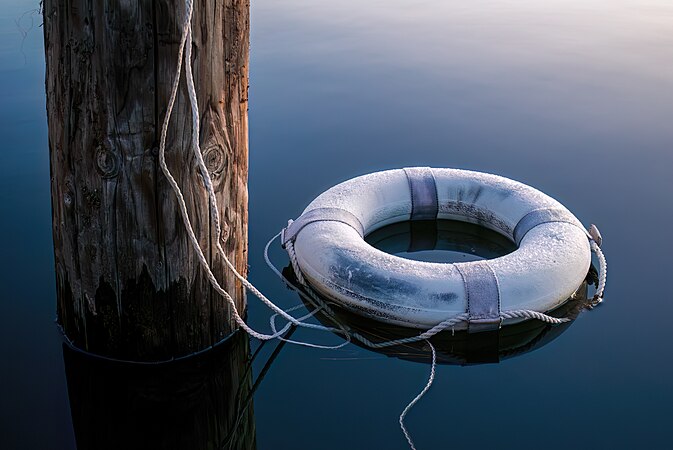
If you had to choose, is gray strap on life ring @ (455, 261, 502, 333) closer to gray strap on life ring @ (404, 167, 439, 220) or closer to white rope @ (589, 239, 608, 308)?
white rope @ (589, 239, 608, 308)

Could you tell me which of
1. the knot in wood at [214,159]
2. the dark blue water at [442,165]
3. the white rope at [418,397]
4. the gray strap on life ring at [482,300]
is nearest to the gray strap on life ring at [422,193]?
the dark blue water at [442,165]

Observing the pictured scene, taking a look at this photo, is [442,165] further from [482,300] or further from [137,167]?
[137,167]

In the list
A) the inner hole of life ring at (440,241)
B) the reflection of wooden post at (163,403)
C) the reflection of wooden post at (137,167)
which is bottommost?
the reflection of wooden post at (163,403)

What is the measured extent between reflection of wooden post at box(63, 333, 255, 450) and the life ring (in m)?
0.51

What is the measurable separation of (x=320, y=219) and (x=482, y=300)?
724 millimetres

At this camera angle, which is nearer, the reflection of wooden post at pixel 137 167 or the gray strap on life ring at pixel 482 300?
the reflection of wooden post at pixel 137 167

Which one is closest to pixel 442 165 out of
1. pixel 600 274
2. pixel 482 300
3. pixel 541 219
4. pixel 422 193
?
pixel 422 193

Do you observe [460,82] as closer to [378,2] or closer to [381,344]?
[378,2]

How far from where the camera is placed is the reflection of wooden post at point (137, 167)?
6.84 feet

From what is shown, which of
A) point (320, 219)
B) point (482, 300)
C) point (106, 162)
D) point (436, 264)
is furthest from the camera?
point (320, 219)

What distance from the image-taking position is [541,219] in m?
3.12

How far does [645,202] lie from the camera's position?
12.8ft

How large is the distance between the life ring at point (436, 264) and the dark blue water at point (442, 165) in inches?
6.5

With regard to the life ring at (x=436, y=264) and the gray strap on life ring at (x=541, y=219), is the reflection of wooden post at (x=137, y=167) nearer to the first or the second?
the life ring at (x=436, y=264)
